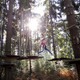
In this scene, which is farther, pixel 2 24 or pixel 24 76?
pixel 2 24

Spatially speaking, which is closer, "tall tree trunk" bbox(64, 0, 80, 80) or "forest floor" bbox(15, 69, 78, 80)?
"tall tree trunk" bbox(64, 0, 80, 80)

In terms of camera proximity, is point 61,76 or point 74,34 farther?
point 61,76

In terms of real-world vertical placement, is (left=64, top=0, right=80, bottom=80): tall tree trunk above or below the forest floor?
above

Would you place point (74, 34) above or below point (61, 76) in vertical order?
above

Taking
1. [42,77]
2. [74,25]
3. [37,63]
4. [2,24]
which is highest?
[2,24]

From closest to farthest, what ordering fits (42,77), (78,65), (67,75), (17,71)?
(78,65)
(67,75)
(42,77)
(17,71)

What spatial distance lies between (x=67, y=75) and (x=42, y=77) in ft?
9.54

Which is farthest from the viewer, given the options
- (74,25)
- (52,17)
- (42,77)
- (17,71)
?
(52,17)

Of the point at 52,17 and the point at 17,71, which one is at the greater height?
the point at 52,17

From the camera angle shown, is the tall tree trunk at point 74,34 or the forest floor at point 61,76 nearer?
the tall tree trunk at point 74,34

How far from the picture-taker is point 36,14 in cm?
1570

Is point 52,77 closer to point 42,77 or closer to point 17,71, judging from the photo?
point 42,77

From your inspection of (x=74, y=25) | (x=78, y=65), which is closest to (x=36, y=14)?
(x=74, y=25)

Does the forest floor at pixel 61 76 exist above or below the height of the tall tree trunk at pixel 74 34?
below
